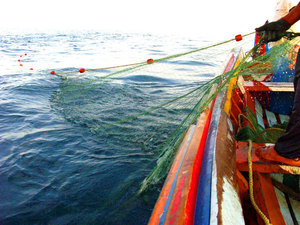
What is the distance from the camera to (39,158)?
352 centimetres

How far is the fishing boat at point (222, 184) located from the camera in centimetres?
135

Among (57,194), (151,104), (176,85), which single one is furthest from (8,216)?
(176,85)

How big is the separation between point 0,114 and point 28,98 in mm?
1181

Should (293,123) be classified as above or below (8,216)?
above

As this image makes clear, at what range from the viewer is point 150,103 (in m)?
5.80

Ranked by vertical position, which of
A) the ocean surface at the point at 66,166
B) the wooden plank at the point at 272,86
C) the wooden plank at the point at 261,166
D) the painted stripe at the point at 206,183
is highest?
the wooden plank at the point at 272,86

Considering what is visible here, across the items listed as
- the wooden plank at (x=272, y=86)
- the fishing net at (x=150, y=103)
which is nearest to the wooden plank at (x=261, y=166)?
the fishing net at (x=150, y=103)

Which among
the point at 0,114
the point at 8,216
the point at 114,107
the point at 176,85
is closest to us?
the point at 8,216

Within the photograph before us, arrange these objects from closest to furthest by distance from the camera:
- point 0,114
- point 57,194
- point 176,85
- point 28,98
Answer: point 57,194
point 0,114
point 28,98
point 176,85

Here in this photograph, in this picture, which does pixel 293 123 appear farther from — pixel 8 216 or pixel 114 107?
pixel 114 107

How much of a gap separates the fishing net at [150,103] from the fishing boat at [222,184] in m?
0.58

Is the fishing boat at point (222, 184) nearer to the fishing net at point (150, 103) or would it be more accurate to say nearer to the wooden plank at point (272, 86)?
the fishing net at point (150, 103)

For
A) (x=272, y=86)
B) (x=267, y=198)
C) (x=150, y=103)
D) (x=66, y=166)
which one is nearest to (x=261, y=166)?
(x=267, y=198)

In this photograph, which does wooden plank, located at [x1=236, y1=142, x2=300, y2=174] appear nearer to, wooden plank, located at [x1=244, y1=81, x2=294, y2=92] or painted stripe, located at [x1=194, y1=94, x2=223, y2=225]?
painted stripe, located at [x1=194, y1=94, x2=223, y2=225]
